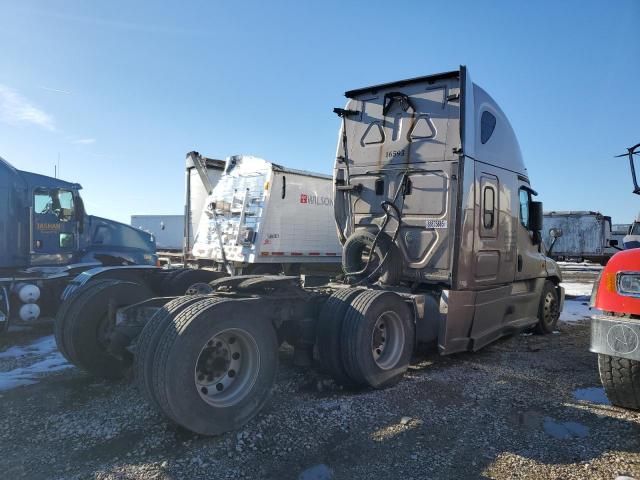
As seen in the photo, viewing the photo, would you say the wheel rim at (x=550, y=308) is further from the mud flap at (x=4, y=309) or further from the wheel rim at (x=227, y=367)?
the mud flap at (x=4, y=309)

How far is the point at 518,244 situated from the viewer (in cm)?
757

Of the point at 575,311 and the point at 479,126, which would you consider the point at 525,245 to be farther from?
the point at 575,311

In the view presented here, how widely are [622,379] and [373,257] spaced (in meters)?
3.18

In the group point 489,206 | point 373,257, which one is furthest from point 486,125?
point 373,257

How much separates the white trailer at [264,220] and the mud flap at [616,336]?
23.2ft

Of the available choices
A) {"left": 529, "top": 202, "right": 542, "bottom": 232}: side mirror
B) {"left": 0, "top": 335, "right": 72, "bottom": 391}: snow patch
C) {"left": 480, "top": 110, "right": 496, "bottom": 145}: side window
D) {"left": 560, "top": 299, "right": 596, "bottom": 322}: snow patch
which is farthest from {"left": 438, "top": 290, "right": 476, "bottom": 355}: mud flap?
{"left": 560, "top": 299, "right": 596, "bottom": 322}: snow patch

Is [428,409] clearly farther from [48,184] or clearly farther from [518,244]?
[48,184]

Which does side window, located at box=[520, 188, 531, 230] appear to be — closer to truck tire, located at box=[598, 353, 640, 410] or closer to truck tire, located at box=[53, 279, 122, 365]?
truck tire, located at box=[598, 353, 640, 410]

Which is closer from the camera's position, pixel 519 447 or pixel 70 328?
pixel 519 447

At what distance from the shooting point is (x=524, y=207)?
7.85 metres

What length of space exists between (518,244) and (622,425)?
3679 millimetres

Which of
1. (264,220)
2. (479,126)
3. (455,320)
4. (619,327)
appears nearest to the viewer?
(619,327)

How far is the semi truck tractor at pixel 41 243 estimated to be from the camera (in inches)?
326

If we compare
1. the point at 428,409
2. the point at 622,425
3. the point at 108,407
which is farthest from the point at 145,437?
the point at 622,425
